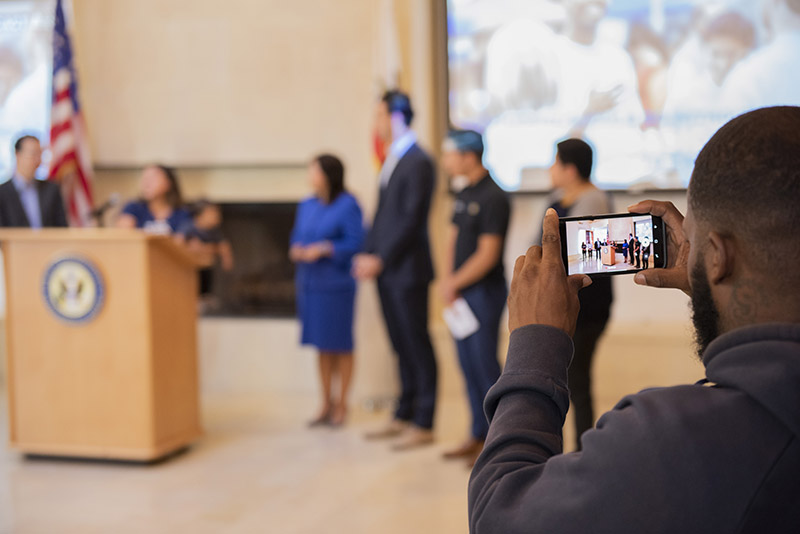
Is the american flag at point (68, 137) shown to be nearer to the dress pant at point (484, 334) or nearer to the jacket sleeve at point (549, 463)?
the dress pant at point (484, 334)

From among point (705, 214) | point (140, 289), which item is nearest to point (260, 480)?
point (140, 289)

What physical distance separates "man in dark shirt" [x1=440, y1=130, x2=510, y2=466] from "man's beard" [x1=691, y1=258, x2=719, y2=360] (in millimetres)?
2831

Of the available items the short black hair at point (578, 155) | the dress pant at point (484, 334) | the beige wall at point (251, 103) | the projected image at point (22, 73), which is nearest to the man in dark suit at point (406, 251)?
the dress pant at point (484, 334)

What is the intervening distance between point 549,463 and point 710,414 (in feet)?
0.56

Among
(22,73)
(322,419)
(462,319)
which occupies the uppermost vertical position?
(22,73)

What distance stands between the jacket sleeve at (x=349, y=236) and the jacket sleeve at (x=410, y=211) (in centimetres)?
40

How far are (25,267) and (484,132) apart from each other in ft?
8.95

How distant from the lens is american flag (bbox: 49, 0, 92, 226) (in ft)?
18.2

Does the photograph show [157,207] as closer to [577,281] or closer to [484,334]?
[484,334]

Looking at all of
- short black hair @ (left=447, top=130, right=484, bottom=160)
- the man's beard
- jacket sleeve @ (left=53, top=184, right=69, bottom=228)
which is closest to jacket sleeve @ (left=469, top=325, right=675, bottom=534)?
the man's beard

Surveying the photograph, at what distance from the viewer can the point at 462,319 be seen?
3.88m

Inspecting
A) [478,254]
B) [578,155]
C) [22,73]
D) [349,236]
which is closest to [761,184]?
[578,155]

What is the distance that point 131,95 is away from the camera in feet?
19.0

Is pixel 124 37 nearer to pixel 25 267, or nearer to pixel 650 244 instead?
pixel 25 267
